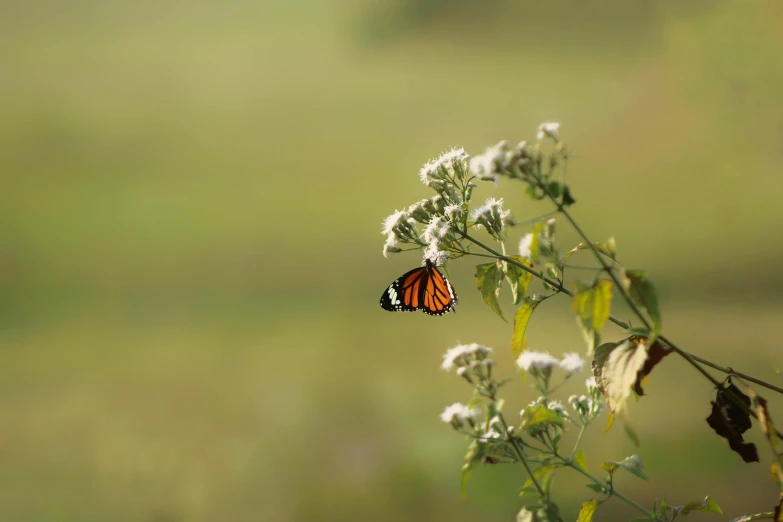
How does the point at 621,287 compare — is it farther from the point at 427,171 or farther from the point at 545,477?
the point at 427,171

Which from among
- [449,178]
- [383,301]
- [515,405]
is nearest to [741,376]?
[449,178]

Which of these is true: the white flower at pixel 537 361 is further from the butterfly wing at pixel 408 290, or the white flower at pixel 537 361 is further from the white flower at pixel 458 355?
the butterfly wing at pixel 408 290

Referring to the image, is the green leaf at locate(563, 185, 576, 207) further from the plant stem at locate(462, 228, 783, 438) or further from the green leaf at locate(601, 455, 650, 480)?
the green leaf at locate(601, 455, 650, 480)

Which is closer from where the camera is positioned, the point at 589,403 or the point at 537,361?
the point at 537,361

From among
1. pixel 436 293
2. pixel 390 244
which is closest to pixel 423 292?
pixel 436 293

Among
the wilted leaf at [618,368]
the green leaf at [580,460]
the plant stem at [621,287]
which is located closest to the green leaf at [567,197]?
the plant stem at [621,287]

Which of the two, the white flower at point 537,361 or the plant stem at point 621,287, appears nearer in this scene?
the plant stem at point 621,287

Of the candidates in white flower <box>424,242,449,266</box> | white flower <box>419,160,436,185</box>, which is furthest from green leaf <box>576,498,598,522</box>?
white flower <box>419,160,436,185</box>
